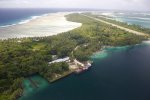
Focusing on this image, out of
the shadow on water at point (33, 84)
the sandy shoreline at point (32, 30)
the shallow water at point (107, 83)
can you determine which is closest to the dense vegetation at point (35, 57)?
the shadow on water at point (33, 84)

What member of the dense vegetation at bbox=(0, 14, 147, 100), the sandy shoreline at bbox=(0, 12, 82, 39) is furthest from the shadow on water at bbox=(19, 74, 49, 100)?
the sandy shoreline at bbox=(0, 12, 82, 39)

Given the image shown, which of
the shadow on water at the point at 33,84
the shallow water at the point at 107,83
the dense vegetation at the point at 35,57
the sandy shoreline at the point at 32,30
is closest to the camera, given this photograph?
the shallow water at the point at 107,83

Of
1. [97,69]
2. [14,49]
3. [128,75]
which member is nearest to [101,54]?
[97,69]

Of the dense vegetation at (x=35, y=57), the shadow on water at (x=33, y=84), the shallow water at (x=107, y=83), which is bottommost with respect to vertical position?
the shallow water at (x=107, y=83)

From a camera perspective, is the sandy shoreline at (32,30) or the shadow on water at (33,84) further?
the sandy shoreline at (32,30)

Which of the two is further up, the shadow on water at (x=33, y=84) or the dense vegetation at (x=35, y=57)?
the dense vegetation at (x=35, y=57)

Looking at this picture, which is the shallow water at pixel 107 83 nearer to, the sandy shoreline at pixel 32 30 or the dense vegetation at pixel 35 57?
the dense vegetation at pixel 35 57

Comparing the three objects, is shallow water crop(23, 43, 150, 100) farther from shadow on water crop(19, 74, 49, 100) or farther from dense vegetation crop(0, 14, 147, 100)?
dense vegetation crop(0, 14, 147, 100)

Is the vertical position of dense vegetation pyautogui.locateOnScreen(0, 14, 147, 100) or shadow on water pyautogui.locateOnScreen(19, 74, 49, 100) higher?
dense vegetation pyautogui.locateOnScreen(0, 14, 147, 100)

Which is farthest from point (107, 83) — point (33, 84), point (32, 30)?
point (32, 30)
